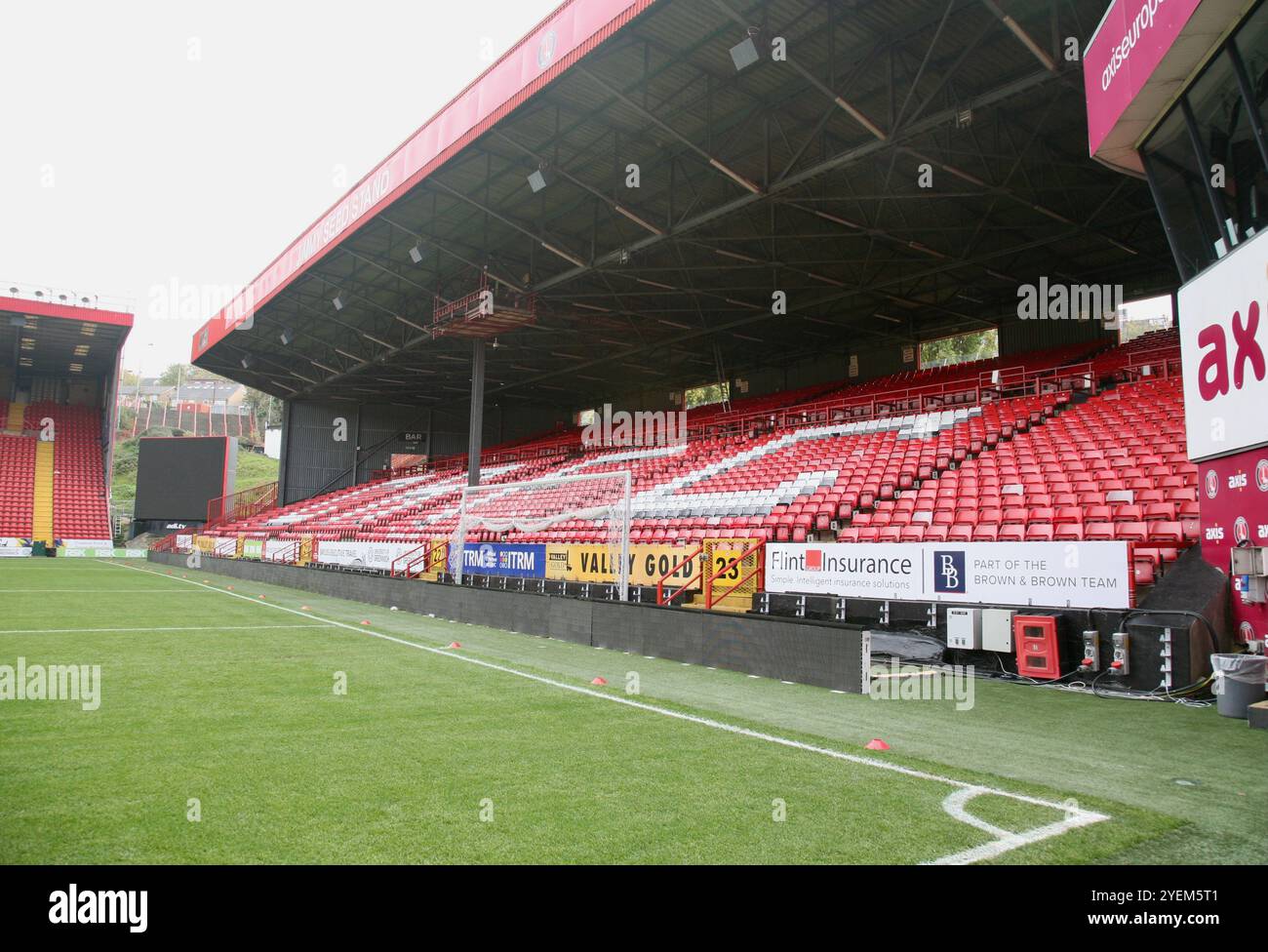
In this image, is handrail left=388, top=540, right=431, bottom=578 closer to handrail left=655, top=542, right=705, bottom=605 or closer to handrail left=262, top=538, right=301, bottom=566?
handrail left=262, top=538, right=301, bottom=566

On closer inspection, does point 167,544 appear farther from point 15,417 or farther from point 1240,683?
point 1240,683

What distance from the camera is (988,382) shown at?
2295cm

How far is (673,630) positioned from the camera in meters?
10.7

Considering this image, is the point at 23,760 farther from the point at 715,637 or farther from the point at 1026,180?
the point at 1026,180

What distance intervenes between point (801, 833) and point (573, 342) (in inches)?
1172

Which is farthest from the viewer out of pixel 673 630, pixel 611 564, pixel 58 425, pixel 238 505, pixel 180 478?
pixel 58 425

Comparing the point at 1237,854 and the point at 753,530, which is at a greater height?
the point at 753,530

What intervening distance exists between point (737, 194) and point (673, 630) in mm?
12305

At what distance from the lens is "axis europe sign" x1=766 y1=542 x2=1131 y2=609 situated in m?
9.18

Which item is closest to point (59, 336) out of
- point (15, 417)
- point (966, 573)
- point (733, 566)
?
point (15, 417)

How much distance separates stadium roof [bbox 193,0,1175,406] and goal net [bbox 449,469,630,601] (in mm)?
6207

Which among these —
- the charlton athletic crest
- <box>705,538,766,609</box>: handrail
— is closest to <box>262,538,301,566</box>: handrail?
<box>705,538,766,609</box>: handrail
